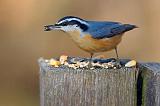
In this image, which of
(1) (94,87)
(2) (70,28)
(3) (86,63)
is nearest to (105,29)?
(2) (70,28)

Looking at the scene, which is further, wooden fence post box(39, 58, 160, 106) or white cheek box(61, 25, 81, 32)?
white cheek box(61, 25, 81, 32)

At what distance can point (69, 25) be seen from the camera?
329cm

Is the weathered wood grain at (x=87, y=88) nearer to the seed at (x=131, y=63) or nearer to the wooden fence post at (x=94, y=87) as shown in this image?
the wooden fence post at (x=94, y=87)

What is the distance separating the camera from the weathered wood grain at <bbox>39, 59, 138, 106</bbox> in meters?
2.50

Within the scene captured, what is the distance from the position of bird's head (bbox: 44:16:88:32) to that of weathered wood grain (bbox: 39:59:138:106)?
0.72 metres

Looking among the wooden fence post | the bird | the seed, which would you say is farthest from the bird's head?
the wooden fence post

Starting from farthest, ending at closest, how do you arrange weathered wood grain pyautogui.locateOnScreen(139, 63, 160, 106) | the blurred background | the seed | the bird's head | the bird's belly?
the blurred background
the bird's belly
the bird's head
the seed
weathered wood grain pyautogui.locateOnScreen(139, 63, 160, 106)

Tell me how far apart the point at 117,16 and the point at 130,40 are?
0.35m

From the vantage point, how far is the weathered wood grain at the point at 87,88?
250 centimetres

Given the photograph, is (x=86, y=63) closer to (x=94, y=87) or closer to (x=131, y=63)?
(x=131, y=63)

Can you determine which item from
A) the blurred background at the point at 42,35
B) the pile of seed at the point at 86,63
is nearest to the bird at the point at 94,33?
the pile of seed at the point at 86,63

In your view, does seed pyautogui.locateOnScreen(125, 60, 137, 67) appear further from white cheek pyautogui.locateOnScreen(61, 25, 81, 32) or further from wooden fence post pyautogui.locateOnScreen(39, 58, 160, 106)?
white cheek pyautogui.locateOnScreen(61, 25, 81, 32)

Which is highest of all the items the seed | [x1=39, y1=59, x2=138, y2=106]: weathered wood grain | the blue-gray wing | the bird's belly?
the blue-gray wing

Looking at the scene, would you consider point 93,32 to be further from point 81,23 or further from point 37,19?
point 37,19
